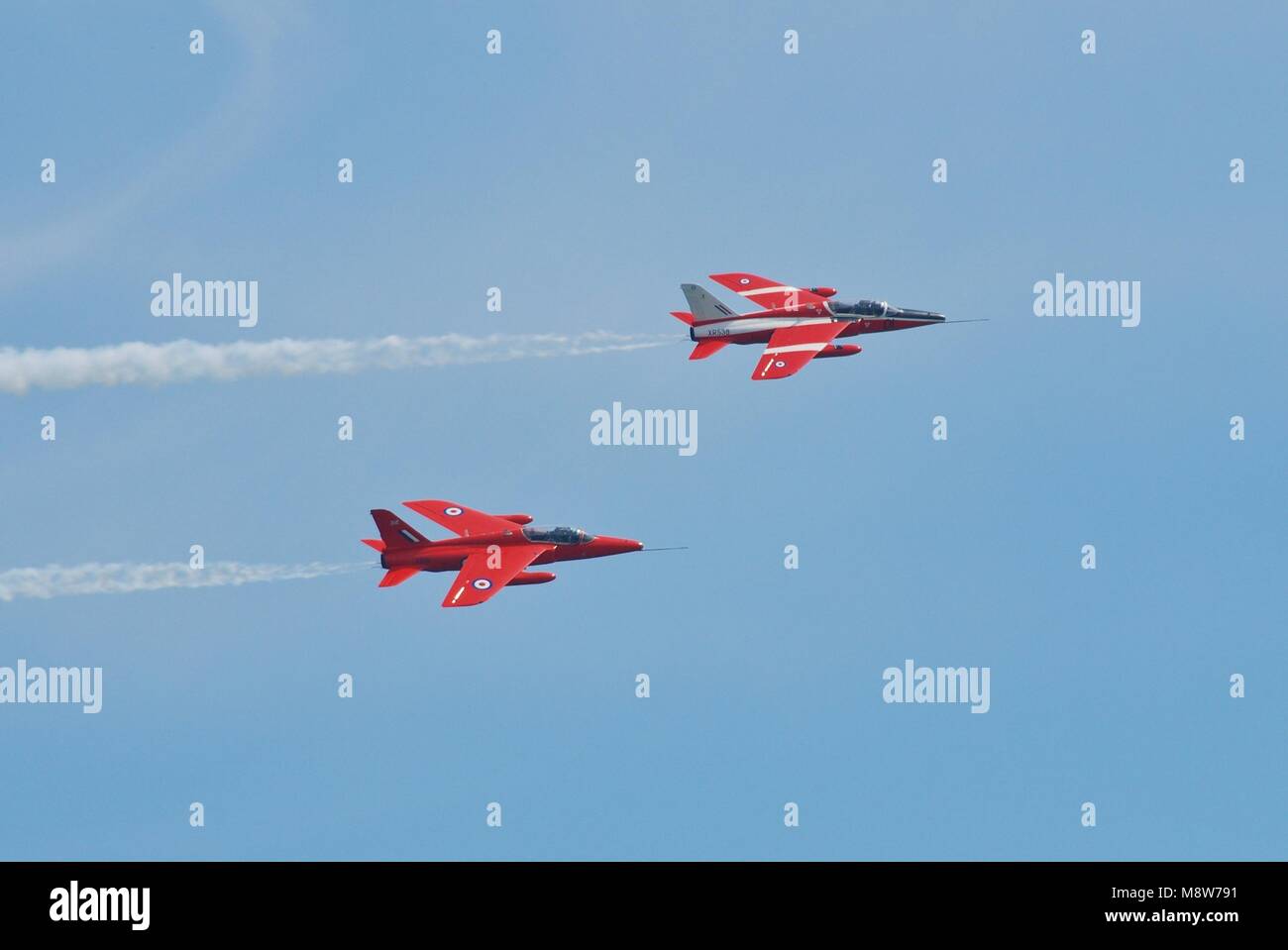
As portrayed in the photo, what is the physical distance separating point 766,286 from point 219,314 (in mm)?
22340

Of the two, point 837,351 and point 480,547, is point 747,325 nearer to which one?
point 837,351

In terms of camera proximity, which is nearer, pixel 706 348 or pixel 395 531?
pixel 395 531

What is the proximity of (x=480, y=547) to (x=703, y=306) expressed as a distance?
1469 cm

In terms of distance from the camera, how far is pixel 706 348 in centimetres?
9631

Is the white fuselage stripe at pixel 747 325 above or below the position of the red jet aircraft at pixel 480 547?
above

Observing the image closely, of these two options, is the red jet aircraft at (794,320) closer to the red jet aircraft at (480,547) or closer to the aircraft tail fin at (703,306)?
the aircraft tail fin at (703,306)

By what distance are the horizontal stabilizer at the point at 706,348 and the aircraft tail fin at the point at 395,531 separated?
44.8ft

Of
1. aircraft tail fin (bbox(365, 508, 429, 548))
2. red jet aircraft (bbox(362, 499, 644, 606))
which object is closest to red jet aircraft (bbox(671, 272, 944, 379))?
red jet aircraft (bbox(362, 499, 644, 606))

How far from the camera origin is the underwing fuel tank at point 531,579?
289 feet

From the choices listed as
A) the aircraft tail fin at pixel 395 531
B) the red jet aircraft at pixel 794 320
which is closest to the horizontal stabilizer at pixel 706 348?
the red jet aircraft at pixel 794 320

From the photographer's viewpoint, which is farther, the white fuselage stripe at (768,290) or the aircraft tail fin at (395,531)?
the white fuselage stripe at (768,290)

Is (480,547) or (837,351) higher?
(837,351)

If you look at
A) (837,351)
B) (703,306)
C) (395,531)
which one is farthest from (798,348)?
(395,531)

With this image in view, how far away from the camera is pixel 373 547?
89.9 m
